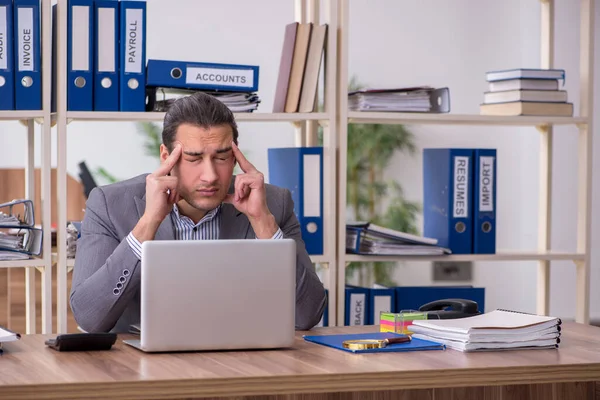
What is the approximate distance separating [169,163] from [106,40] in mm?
870

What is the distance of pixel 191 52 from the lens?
21.0 ft

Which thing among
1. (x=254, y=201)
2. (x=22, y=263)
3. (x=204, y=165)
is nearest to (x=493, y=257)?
(x=254, y=201)

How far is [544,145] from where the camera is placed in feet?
11.3

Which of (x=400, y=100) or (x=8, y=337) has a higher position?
(x=400, y=100)

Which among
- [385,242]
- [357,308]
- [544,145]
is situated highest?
[544,145]

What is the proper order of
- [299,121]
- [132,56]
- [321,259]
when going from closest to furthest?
[132,56]
[321,259]
[299,121]

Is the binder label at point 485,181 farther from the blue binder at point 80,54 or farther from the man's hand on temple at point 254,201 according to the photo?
the blue binder at point 80,54

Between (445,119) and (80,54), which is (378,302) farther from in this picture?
(80,54)

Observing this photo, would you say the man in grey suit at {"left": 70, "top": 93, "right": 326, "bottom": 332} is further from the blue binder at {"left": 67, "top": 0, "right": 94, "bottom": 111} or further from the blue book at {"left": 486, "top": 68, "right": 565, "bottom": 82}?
the blue book at {"left": 486, "top": 68, "right": 565, "bottom": 82}

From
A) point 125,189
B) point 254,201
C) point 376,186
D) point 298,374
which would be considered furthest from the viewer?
point 376,186

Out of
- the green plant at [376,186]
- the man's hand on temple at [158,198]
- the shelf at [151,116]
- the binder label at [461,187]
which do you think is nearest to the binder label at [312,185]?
the shelf at [151,116]

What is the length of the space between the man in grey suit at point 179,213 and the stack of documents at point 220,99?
0.61 meters

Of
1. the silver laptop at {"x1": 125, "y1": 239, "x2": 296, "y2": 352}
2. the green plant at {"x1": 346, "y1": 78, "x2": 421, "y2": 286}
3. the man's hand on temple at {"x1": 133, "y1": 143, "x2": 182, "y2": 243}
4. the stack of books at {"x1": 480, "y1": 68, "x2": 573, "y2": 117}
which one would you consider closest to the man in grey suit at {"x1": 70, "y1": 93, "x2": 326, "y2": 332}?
the man's hand on temple at {"x1": 133, "y1": 143, "x2": 182, "y2": 243}

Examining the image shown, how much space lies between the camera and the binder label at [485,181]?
3152 millimetres
